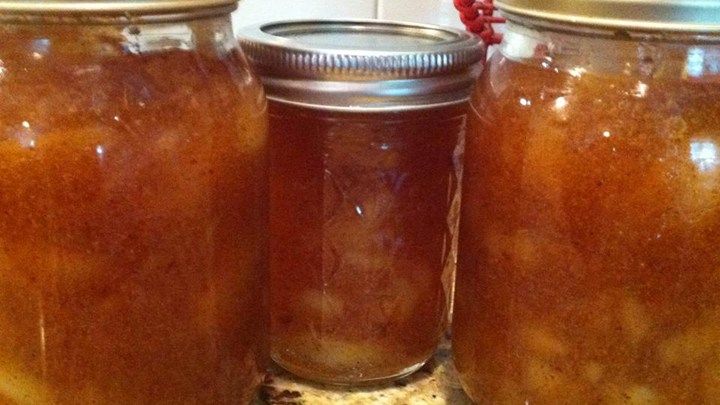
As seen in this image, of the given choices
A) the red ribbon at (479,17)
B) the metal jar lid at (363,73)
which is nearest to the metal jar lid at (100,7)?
the metal jar lid at (363,73)

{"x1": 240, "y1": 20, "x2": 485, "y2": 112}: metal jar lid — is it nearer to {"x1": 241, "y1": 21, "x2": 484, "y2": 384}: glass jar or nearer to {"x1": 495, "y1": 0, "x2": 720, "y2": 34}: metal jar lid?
{"x1": 241, "y1": 21, "x2": 484, "y2": 384}: glass jar

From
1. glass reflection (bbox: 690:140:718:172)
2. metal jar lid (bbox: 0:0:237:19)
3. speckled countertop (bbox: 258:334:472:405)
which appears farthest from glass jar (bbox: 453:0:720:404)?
metal jar lid (bbox: 0:0:237:19)

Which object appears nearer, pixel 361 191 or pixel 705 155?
pixel 705 155

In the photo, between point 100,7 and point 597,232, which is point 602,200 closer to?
point 597,232

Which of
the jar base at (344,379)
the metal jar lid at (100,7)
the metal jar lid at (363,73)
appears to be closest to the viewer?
the metal jar lid at (100,7)

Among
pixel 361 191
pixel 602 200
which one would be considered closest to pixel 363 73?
pixel 361 191

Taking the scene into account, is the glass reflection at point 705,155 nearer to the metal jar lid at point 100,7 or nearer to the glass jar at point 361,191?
the glass jar at point 361,191
